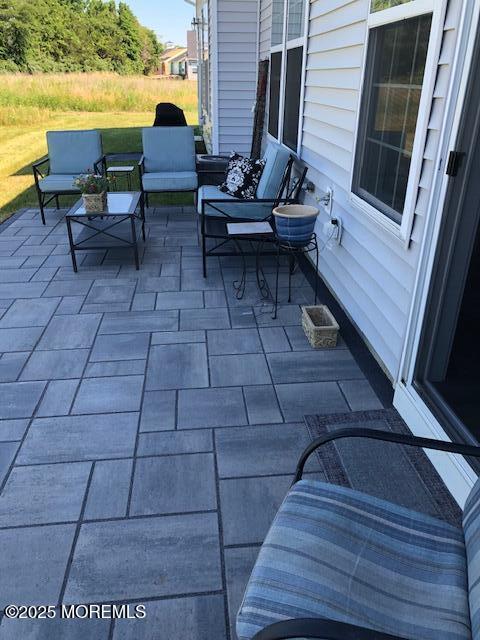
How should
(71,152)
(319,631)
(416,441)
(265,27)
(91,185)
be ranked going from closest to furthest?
1. (319,631)
2. (416,441)
3. (91,185)
4. (71,152)
5. (265,27)

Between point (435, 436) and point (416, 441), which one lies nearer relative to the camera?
point (416, 441)

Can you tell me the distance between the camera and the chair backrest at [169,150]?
566 cm

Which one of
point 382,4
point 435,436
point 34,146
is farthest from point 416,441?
point 34,146

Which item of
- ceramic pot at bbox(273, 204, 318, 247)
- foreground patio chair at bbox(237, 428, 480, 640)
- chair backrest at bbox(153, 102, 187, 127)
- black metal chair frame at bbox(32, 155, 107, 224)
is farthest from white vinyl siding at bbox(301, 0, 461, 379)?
chair backrest at bbox(153, 102, 187, 127)

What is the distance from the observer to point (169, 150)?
5.68 metres

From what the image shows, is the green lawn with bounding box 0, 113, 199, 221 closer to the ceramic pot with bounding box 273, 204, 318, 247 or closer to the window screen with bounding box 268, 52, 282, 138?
the window screen with bounding box 268, 52, 282, 138

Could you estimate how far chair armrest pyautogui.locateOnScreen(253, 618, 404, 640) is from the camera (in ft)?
2.79

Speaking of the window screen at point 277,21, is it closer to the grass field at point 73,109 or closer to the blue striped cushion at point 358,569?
the grass field at point 73,109

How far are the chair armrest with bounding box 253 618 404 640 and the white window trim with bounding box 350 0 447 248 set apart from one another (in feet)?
5.76

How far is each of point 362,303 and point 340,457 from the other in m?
1.18

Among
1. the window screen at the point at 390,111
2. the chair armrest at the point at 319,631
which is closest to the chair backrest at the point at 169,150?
the window screen at the point at 390,111

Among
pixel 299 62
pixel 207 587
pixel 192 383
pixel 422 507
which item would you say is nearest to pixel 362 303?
pixel 192 383

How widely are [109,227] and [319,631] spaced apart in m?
4.18

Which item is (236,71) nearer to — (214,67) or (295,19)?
(214,67)
